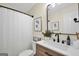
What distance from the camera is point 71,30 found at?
136 cm

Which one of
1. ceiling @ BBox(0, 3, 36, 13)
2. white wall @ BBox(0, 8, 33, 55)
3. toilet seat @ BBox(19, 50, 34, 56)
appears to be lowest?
toilet seat @ BBox(19, 50, 34, 56)

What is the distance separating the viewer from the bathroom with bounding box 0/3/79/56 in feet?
4.46

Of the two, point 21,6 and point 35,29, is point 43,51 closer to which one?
point 35,29

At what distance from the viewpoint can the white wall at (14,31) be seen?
1.38 m

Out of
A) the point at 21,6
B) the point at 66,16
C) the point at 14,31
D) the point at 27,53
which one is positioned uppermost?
the point at 21,6

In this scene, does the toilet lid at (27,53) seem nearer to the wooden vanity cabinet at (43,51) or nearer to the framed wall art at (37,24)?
the wooden vanity cabinet at (43,51)

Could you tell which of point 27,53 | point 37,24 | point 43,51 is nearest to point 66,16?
point 37,24

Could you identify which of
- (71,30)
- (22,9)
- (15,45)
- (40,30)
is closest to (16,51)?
(15,45)

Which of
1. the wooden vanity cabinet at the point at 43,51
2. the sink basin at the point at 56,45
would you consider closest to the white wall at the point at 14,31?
the wooden vanity cabinet at the point at 43,51

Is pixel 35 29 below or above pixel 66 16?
below

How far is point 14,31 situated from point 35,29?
280mm

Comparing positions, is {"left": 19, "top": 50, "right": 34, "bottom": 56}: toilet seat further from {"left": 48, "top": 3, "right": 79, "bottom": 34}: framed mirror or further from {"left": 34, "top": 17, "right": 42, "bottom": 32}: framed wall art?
{"left": 48, "top": 3, "right": 79, "bottom": 34}: framed mirror

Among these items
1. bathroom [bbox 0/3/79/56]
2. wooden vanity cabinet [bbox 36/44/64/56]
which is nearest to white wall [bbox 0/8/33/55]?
bathroom [bbox 0/3/79/56]

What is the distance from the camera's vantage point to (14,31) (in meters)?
1.41
